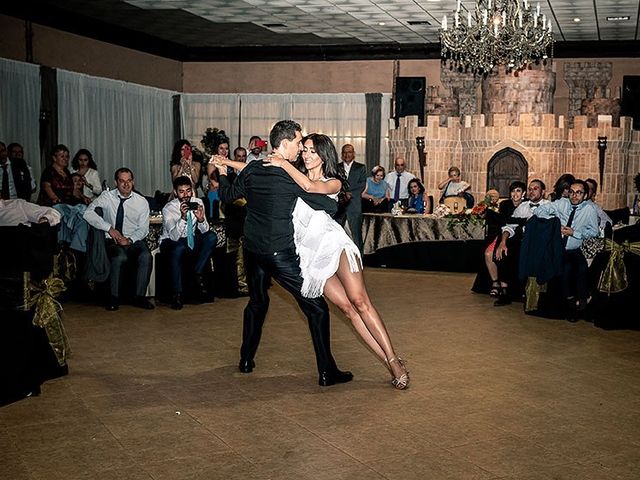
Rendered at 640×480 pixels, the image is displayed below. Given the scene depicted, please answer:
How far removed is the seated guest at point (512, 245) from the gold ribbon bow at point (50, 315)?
4.27 metres

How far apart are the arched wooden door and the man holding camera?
7.10 meters

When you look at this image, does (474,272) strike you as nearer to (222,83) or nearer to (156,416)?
(156,416)

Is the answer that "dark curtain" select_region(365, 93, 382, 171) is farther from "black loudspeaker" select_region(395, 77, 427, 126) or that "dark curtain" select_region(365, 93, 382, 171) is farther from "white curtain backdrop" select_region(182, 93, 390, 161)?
"black loudspeaker" select_region(395, 77, 427, 126)

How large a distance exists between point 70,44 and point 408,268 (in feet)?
19.9

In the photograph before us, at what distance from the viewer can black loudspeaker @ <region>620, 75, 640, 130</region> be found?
13.4 meters

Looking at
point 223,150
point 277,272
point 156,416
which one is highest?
point 223,150

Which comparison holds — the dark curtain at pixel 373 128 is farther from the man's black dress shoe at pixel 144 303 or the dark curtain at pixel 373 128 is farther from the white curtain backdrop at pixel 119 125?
the man's black dress shoe at pixel 144 303

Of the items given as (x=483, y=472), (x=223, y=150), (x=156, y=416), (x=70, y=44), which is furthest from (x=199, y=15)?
(x=483, y=472)

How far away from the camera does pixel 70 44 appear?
40.5 ft

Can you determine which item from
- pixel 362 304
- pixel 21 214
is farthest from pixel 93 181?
pixel 362 304

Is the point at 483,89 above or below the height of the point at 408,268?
above

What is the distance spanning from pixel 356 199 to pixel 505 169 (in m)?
4.84

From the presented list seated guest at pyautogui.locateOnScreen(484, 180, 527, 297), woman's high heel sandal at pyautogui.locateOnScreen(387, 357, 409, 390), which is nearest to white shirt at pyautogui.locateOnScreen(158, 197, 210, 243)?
seated guest at pyautogui.locateOnScreen(484, 180, 527, 297)

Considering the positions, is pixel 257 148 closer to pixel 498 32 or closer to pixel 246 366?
pixel 498 32
